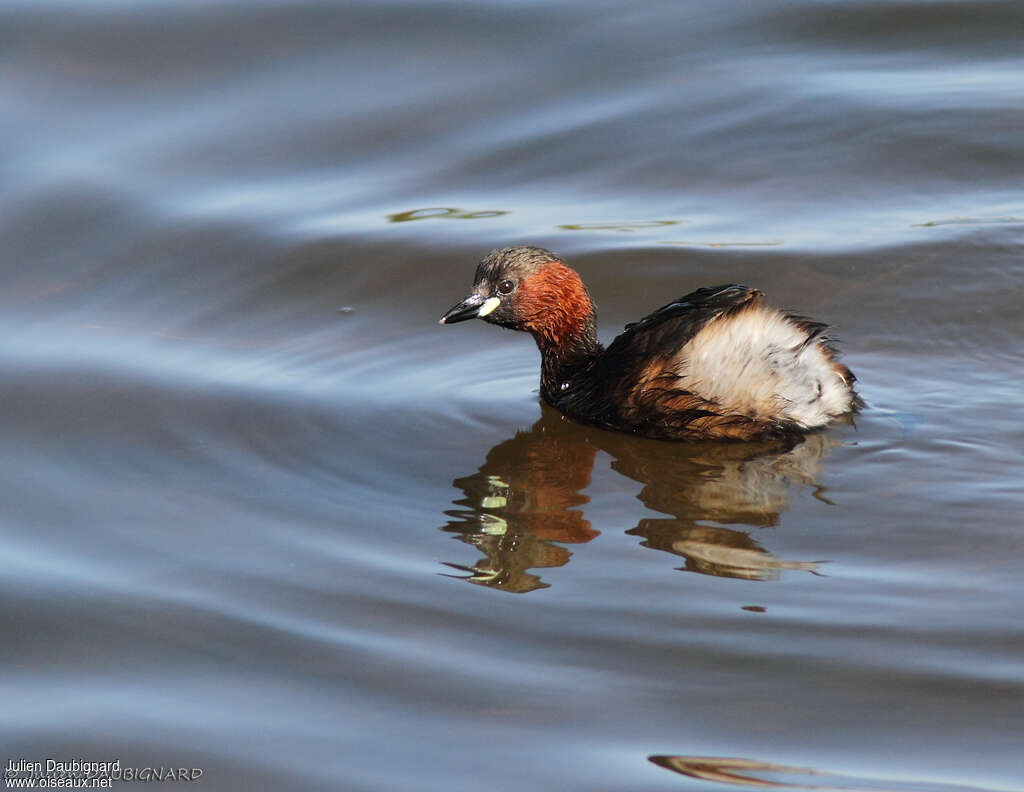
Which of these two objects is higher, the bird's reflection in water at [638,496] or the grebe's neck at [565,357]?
the grebe's neck at [565,357]

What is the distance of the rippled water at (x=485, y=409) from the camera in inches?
161

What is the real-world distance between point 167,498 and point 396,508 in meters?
0.87

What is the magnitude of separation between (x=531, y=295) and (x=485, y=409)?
57 cm

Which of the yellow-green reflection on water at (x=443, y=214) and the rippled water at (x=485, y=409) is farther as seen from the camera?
the yellow-green reflection on water at (x=443, y=214)

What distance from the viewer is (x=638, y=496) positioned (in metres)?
5.46

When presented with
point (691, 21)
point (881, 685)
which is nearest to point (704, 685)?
point (881, 685)

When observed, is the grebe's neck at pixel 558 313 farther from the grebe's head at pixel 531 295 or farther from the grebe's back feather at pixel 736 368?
the grebe's back feather at pixel 736 368

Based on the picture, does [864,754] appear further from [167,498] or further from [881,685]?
[167,498]

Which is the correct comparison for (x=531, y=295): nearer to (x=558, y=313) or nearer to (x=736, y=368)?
(x=558, y=313)

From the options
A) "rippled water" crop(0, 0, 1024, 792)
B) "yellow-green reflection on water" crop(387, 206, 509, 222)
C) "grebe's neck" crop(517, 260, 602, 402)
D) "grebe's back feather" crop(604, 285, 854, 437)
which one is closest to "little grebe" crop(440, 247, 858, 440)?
"grebe's back feather" crop(604, 285, 854, 437)

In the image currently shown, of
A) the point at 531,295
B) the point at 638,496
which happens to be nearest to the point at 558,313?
the point at 531,295

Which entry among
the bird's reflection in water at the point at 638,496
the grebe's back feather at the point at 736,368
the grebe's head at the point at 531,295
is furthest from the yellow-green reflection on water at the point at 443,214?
the grebe's back feather at the point at 736,368

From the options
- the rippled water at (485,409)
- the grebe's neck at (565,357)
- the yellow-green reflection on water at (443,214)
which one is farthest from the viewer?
the yellow-green reflection on water at (443,214)

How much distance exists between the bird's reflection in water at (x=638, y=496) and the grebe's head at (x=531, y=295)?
44 centimetres
